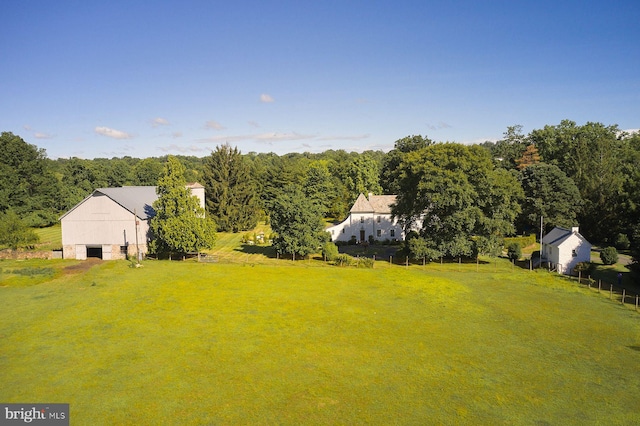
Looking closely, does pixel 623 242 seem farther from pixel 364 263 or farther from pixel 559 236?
pixel 364 263

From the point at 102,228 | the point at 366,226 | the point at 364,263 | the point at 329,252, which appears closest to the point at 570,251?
the point at 364,263

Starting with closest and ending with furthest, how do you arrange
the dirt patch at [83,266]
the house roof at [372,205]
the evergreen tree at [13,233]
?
the dirt patch at [83,266] < the evergreen tree at [13,233] < the house roof at [372,205]

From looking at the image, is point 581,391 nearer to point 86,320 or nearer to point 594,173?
point 86,320

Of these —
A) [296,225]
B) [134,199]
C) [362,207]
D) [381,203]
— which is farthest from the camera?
[381,203]

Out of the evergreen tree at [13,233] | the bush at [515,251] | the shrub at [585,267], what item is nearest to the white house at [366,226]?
the bush at [515,251]

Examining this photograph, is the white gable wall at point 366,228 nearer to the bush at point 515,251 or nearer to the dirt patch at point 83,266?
the bush at point 515,251

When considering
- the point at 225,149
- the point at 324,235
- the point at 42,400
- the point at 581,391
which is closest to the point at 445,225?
the point at 324,235
